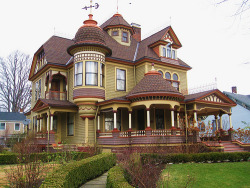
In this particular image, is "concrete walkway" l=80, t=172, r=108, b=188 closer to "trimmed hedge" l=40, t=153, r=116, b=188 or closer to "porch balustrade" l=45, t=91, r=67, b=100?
"trimmed hedge" l=40, t=153, r=116, b=188

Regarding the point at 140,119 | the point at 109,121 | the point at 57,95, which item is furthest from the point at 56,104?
the point at 140,119

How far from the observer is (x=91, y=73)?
816 inches

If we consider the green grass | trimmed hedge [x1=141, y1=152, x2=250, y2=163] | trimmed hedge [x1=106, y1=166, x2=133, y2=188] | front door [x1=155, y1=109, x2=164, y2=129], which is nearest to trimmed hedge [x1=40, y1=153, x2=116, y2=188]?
trimmed hedge [x1=106, y1=166, x2=133, y2=188]

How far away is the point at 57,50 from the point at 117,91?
7914 mm

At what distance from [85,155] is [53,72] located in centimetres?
1095

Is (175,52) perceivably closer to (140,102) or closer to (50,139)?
(140,102)

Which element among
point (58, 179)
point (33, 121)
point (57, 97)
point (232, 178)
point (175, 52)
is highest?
point (175, 52)

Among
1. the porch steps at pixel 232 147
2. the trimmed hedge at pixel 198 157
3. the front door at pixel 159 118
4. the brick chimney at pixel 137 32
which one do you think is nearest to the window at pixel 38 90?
the brick chimney at pixel 137 32

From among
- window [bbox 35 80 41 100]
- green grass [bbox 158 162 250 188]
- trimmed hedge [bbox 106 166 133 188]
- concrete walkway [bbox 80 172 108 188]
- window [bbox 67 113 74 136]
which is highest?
window [bbox 35 80 41 100]

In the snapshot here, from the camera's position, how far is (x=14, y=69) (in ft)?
145

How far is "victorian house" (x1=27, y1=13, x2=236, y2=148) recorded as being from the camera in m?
18.8

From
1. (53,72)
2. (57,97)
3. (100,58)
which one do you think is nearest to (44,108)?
(57,97)

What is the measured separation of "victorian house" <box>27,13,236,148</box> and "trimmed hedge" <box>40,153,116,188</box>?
676cm

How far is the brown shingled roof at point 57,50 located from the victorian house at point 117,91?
9cm
